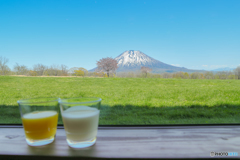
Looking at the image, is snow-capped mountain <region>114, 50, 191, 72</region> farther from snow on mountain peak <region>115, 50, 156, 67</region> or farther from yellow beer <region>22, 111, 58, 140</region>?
yellow beer <region>22, 111, 58, 140</region>

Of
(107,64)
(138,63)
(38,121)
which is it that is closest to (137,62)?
(138,63)

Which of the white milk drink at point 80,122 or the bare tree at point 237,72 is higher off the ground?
the bare tree at point 237,72

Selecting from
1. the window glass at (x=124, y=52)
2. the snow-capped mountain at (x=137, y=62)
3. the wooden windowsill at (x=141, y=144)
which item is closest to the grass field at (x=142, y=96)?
the window glass at (x=124, y=52)

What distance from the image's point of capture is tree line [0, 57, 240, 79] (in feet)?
3.83

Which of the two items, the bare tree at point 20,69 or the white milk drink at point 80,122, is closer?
the white milk drink at point 80,122

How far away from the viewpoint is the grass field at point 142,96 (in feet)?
3.31

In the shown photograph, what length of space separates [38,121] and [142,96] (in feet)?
2.58

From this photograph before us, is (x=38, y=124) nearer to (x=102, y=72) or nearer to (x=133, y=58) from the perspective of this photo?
(x=102, y=72)

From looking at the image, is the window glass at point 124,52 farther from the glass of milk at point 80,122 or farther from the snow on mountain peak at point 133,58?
the glass of milk at point 80,122

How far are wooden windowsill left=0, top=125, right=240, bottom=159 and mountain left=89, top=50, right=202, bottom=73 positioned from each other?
623mm

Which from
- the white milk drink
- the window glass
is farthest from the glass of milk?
the window glass

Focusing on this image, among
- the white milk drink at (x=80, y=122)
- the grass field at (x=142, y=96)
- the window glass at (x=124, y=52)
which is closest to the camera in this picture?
the white milk drink at (x=80, y=122)

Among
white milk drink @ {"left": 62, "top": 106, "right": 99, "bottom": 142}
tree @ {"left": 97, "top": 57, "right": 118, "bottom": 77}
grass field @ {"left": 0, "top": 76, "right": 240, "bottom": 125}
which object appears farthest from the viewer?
tree @ {"left": 97, "top": 57, "right": 118, "bottom": 77}

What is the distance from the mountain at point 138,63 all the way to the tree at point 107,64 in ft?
0.15
